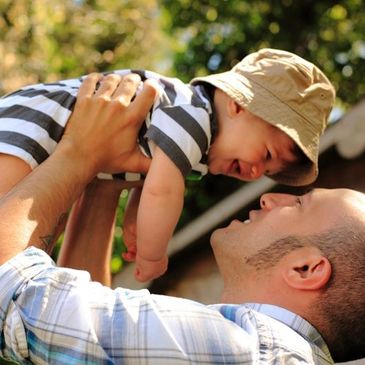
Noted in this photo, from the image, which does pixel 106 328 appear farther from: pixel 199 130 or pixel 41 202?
pixel 199 130

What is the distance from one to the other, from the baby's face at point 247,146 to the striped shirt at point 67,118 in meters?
0.07

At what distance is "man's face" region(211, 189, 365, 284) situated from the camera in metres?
2.54

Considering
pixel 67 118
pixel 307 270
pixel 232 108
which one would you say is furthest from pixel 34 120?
pixel 307 270

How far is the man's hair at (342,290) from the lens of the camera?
2424 mm

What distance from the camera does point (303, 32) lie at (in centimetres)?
1125

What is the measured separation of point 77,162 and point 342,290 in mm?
946

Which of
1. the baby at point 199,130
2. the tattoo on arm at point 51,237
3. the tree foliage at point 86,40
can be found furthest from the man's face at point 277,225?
the tree foliage at point 86,40

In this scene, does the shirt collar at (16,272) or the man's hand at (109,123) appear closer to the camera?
the shirt collar at (16,272)

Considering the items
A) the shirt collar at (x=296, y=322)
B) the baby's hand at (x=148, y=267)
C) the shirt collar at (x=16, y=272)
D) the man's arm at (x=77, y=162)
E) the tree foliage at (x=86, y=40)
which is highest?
the man's arm at (x=77, y=162)

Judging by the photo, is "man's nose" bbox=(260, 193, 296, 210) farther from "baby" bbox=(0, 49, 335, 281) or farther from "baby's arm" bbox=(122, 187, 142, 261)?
"baby's arm" bbox=(122, 187, 142, 261)

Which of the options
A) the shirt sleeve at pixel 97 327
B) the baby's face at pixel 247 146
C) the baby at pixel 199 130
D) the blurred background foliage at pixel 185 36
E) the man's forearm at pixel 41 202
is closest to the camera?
the shirt sleeve at pixel 97 327

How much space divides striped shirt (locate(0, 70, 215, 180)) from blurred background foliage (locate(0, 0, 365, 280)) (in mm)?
7251

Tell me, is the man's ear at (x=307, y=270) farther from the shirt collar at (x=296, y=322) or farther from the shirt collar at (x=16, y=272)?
the shirt collar at (x=16, y=272)

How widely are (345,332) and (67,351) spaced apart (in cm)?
90
